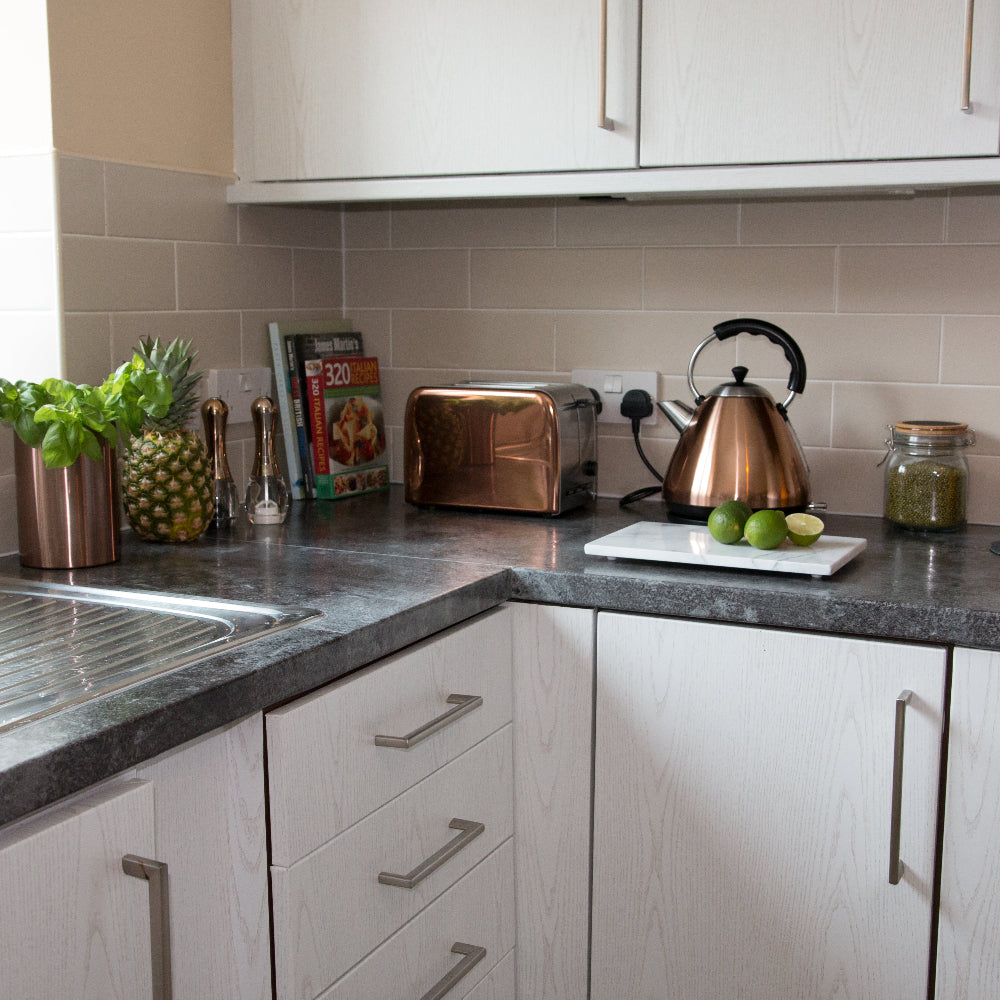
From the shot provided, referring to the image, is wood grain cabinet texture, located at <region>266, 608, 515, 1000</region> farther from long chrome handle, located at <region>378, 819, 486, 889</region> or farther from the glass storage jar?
the glass storage jar

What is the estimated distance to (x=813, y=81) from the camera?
1.57 m

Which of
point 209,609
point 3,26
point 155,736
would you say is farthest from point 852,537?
point 3,26

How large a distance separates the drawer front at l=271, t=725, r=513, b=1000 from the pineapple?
53cm

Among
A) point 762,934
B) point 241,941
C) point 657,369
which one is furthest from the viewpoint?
point 657,369

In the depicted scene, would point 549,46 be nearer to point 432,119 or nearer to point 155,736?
point 432,119

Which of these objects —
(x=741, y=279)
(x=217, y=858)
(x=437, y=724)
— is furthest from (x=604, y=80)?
(x=217, y=858)

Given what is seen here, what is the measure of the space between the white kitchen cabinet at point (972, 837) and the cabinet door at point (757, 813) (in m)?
0.02

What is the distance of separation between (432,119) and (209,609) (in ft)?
2.75

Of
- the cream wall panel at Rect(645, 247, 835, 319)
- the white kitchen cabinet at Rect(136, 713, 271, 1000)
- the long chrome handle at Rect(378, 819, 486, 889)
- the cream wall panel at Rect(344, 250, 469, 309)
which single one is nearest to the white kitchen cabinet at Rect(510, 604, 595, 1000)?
the long chrome handle at Rect(378, 819, 486, 889)

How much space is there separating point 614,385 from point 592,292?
0.16 metres

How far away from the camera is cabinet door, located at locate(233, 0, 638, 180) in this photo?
169 centimetres

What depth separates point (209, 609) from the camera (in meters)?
1.36

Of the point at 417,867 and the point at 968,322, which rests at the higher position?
the point at 968,322

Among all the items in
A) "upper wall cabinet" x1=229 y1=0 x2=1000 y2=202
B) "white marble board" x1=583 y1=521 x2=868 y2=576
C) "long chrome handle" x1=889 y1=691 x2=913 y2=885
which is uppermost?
"upper wall cabinet" x1=229 y1=0 x2=1000 y2=202
